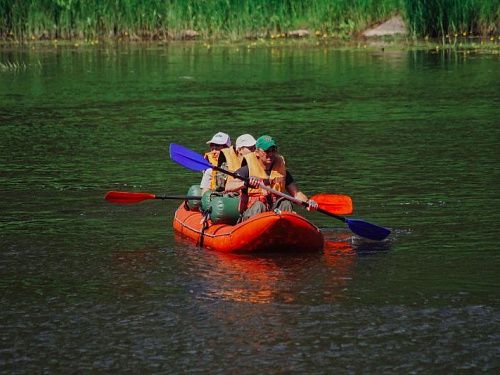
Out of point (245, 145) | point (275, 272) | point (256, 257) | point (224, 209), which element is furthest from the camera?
point (245, 145)

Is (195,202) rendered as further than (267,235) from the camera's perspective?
Yes

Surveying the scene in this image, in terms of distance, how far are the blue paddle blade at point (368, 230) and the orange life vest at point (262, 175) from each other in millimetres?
724

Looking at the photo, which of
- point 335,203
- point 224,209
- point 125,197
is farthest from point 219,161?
point 335,203

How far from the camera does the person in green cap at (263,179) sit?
12.3m

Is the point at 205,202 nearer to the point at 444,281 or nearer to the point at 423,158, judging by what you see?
the point at 444,281

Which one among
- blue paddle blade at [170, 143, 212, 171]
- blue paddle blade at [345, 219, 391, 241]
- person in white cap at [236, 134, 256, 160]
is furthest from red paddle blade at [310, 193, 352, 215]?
blue paddle blade at [170, 143, 212, 171]

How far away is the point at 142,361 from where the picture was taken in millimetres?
8898

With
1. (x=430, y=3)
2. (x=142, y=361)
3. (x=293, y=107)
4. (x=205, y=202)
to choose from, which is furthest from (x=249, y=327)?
(x=430, y=3)

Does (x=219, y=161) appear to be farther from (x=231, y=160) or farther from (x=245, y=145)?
(x=245, y=145)

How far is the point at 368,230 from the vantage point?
1230 centimetres

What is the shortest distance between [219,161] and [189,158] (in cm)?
34

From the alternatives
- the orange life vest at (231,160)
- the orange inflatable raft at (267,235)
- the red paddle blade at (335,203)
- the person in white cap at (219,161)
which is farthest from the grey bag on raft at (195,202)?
the red paddle blade at (335,203)

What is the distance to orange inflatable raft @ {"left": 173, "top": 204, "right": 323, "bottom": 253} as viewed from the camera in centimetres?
1184

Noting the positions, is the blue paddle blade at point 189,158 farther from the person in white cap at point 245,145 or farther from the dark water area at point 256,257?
the dark water area at point 256,257
